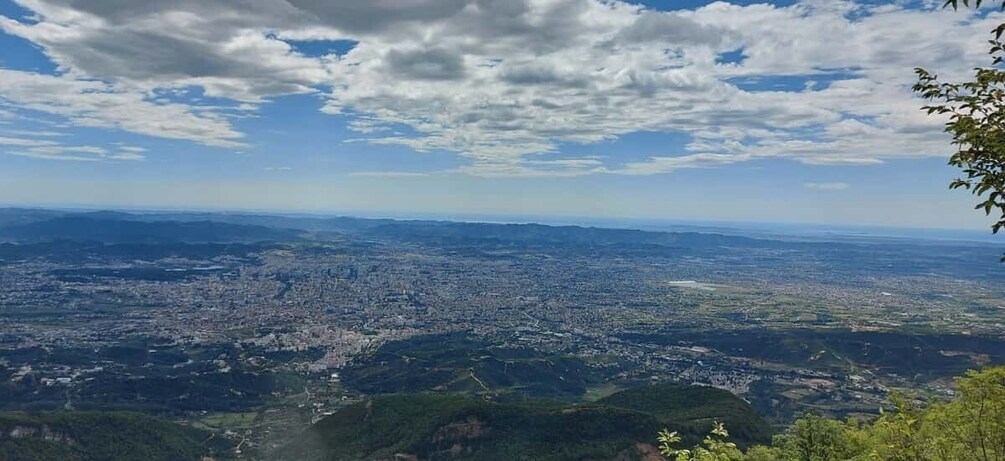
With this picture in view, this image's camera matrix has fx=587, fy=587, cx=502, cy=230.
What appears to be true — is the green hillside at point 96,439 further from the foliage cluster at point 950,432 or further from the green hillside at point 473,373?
the foliage cluster at point 950,432

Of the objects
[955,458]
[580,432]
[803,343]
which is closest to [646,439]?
[580,432]

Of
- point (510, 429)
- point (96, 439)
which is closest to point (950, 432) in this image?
point (510, 429)

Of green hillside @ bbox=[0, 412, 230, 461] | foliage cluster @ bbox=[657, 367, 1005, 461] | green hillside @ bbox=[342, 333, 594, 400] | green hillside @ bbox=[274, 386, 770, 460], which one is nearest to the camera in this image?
foliage cluster @ bbox=[657, 367, 1005, 461]

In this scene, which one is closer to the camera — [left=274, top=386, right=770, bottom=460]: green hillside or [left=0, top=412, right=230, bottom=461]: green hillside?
[left=274, top=386, right=770, bottom=460]: green hillside

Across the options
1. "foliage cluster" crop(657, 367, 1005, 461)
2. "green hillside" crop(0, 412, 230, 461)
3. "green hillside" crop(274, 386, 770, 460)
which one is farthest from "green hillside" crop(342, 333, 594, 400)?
"foliage cluster" crop(657, 367, 1005, 461)

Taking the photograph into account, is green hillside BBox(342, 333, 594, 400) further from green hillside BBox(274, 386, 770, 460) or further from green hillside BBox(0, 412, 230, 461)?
green hillside BBox(0, 412, 230, 461)

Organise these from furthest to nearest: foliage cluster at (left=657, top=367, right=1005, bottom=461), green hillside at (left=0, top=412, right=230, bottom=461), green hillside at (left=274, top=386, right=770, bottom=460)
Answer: green hillside at (left=0, top=412, right=230, bottom=461)
green hillside at (left=274, top=386, right=770, bottom=460)
foliage cluster at (left=657, top=367, right=1005, bottom=461)
